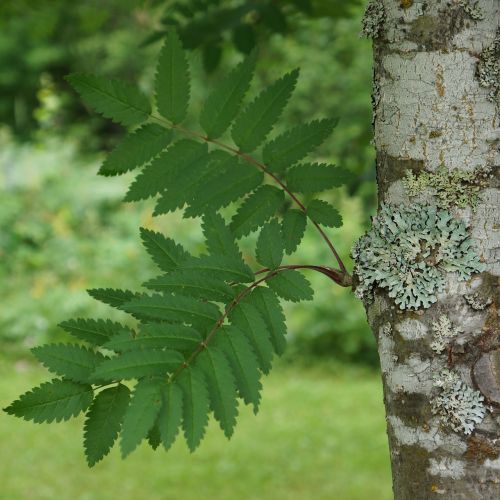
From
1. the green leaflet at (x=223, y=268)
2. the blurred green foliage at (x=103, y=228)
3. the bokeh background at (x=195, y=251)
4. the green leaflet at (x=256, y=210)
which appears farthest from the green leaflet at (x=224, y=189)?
the blurred green foliage at (x=103, y=228)

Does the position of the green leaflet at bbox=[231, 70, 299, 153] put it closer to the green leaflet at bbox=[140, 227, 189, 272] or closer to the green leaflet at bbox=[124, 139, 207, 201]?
the green leaflet at bbox=[124, 139, 207, 201]

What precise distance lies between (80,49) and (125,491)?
9147 millimetres

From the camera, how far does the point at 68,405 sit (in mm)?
1232

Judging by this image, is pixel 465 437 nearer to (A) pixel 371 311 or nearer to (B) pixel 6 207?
(A) pixel 371 311

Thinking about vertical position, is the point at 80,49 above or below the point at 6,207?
above

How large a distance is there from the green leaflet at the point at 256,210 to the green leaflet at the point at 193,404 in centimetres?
35

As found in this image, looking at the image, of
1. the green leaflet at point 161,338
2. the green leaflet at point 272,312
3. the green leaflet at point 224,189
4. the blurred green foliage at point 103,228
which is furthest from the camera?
the blurred green foliage at point 103,228

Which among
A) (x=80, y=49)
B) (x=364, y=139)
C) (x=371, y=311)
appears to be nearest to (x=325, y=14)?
(x=364, y=139)

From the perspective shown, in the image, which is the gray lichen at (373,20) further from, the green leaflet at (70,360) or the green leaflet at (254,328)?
the green leaflet at (70,360)

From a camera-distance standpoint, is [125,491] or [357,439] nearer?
[125,491]

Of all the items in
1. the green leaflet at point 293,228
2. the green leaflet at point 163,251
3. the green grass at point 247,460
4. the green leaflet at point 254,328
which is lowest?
the green leaflet at point 254,328

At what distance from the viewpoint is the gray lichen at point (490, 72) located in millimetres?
1117

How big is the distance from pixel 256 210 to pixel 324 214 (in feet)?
0.40

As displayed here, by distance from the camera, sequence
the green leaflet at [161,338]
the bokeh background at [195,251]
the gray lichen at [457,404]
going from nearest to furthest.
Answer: the gray lichen at [457,404], the green leaflet at [161,338], the bokeh background at [195,251]
